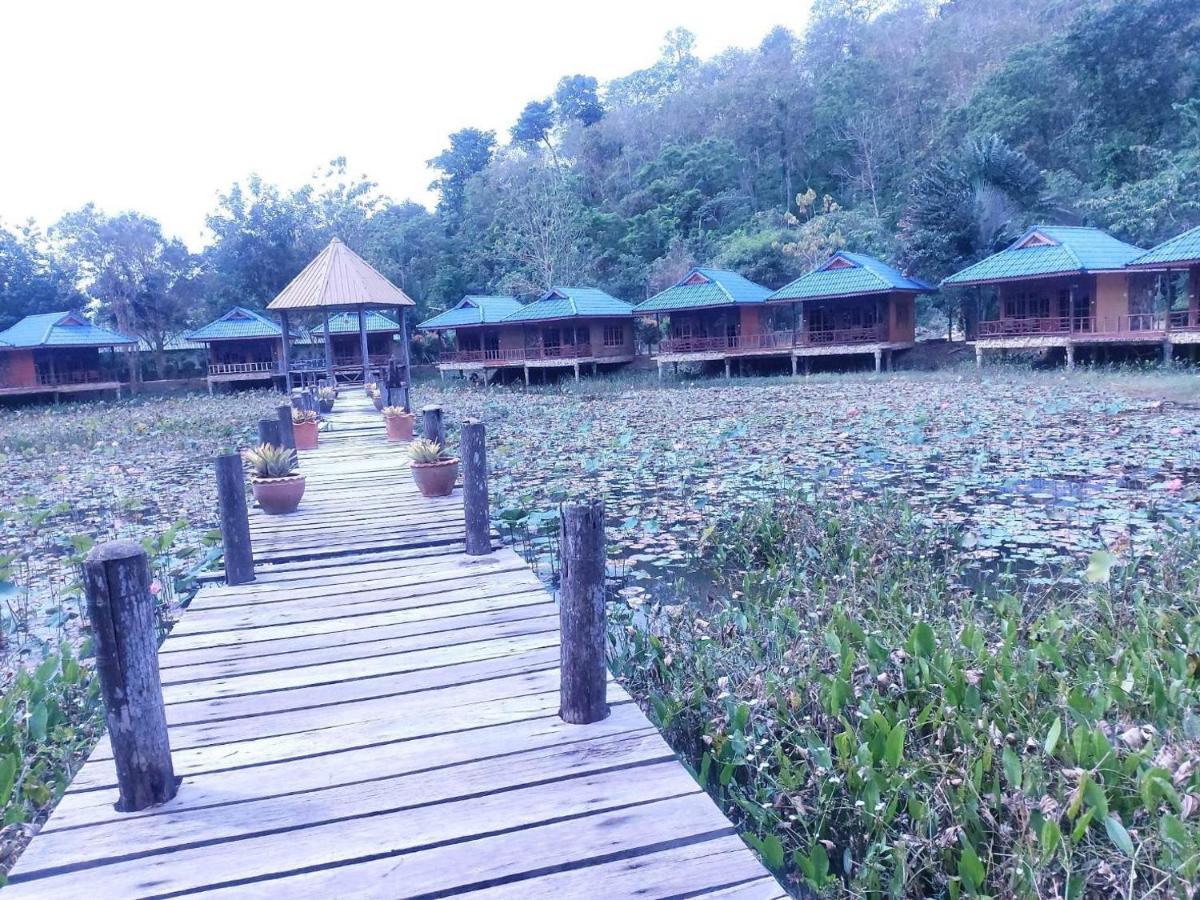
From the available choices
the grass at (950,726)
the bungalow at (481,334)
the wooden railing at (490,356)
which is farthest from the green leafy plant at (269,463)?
the bungalow at (481,334)

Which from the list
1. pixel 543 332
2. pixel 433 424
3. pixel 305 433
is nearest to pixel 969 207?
pixel 543 332

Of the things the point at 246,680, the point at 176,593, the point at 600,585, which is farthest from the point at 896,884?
the point at 176,593

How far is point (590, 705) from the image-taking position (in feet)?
9.70

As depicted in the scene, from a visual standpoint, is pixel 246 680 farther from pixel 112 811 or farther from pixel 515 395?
pixel 515 395

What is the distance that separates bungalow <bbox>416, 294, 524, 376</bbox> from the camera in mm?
32469

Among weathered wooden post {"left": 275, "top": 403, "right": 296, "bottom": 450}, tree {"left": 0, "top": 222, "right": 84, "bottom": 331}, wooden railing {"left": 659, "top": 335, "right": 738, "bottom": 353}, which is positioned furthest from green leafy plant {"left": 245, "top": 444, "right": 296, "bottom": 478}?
tree {"left": 0, "top": 222, "right": 84, "bottom": 331}

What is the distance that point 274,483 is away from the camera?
657 cm

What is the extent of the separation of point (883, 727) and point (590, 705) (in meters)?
1.03

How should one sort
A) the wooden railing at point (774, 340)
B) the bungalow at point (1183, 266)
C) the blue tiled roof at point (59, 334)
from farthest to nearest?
the blue tiled roof at point (59, 334)
the wooden railing at point (774, 340)
the bungalow at point (1183, 266)

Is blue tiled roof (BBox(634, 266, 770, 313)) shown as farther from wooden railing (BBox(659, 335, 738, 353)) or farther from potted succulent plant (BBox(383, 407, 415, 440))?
potted succulent plant (BBox(383, 407, 415, 440))

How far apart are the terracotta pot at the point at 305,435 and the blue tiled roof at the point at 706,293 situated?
19.2m

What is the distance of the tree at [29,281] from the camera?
3600cm

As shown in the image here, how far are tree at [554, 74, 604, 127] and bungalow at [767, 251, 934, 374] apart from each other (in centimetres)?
2512

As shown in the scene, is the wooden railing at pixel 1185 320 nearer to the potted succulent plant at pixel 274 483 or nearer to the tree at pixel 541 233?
the potted succulent plant at pixel 274 483
